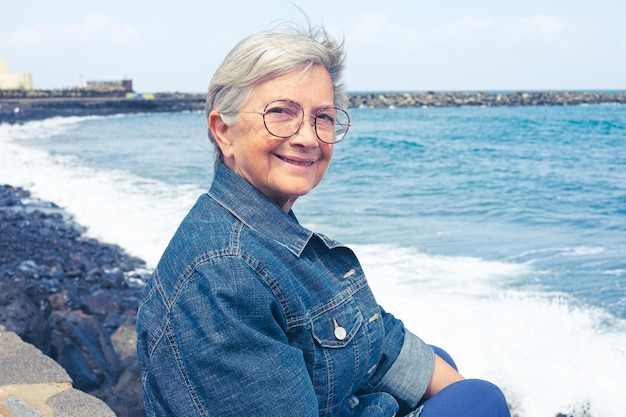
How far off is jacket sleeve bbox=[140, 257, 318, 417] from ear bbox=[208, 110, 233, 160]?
1.35 feet

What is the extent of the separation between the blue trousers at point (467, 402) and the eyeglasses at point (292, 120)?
728mm

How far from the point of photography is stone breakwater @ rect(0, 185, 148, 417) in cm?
260

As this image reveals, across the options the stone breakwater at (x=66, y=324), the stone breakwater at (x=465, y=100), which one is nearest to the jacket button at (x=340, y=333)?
the stone breakwater at (x=66, y=324)

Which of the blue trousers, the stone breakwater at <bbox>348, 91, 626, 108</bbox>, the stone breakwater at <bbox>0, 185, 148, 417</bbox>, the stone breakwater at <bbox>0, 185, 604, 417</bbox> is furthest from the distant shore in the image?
the blue trousers

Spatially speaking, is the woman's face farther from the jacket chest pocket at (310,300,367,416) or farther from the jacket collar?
the jacket chest pocket at (310,300,367,416)

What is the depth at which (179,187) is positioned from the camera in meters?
13.9

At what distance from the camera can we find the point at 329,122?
67.4 inches

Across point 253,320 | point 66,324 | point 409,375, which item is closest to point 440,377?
point 409,375

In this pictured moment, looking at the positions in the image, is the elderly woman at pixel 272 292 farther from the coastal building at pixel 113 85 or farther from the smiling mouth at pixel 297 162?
the coastal building at pixel 113 85

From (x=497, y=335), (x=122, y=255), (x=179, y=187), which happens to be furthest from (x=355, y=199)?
(x=497, y=335)

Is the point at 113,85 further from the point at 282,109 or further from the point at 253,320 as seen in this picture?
the point at 253,320

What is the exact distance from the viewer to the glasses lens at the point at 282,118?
157cm

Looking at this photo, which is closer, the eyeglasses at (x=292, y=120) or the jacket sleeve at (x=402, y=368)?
the eyeglasses at (x=292, y=120)

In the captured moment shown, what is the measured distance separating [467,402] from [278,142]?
815 mm
